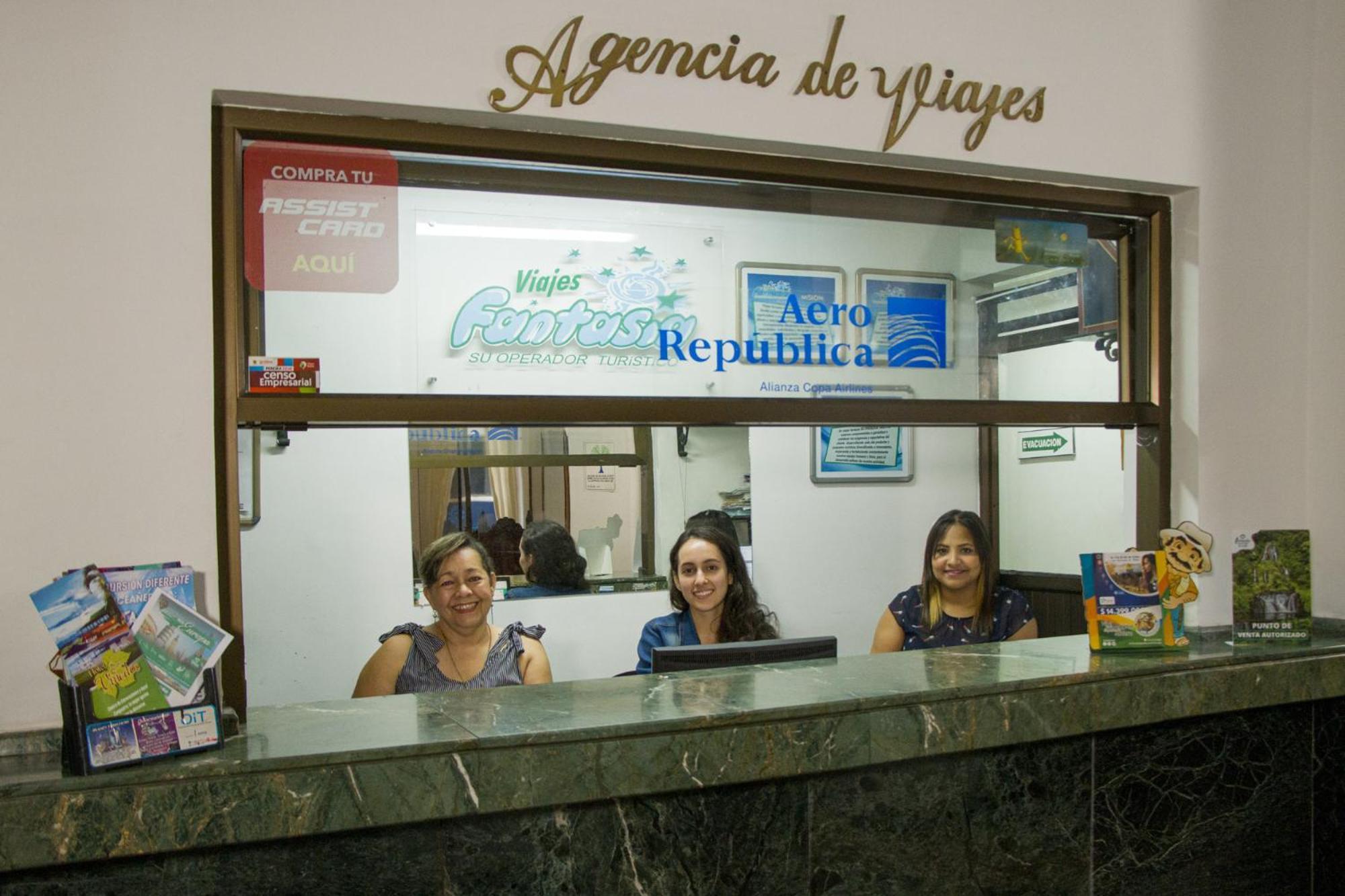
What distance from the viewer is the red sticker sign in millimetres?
2209

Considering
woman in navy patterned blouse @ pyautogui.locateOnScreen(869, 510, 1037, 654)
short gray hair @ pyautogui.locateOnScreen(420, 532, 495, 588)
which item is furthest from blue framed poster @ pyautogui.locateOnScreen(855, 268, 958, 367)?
short gray hair @ pyautogui.locateOnScreen(420, 532, 495, 588)

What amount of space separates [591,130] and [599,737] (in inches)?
50.0

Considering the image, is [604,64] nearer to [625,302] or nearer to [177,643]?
[625,302]

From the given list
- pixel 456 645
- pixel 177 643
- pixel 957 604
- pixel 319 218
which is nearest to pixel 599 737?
pixel 177 643

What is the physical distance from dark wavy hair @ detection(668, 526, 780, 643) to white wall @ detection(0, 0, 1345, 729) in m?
1.39

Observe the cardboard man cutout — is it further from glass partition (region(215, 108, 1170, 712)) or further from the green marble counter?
glass partition (region(215, 108, 1170, 712))

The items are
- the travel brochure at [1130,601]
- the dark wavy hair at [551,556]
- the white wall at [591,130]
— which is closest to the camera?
the white wall at [591,130]

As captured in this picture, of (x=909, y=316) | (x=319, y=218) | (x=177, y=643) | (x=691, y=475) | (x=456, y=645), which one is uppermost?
(x=319, y=218)

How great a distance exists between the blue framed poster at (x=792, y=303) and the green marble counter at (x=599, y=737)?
78 cm

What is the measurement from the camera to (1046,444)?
4992 millimetres

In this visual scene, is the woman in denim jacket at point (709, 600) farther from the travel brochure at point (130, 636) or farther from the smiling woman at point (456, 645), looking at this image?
the travel brochure at point (130, 636)

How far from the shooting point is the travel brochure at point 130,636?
5.67ft

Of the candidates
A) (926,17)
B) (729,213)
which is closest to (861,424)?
(729,213)

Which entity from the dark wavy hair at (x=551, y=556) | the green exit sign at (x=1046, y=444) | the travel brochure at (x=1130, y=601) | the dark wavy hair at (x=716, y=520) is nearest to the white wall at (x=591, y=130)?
the travel brochure at (x=1130, y=601)
